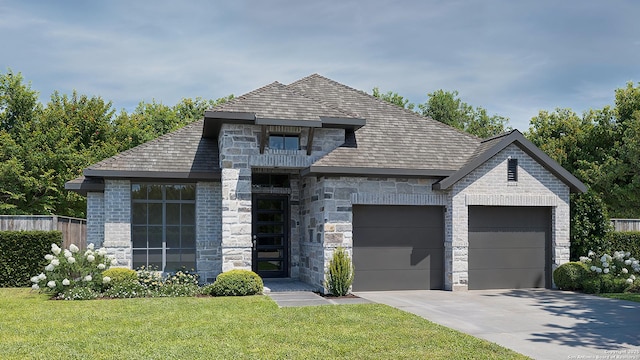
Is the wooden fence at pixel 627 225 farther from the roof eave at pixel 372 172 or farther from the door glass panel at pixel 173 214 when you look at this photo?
the door glass panel at pixel 173 214

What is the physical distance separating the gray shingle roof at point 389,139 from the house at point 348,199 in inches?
2.5

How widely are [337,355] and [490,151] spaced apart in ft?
30.0

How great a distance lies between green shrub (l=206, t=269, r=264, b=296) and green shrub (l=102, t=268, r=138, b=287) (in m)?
2.06

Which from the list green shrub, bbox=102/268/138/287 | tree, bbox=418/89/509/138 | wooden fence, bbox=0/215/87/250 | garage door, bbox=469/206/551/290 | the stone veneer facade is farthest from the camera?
tree, bbox=418/89/509/138

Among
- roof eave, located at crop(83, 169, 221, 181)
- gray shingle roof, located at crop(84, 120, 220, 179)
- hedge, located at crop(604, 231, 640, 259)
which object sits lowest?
hedge, located at crop(604, 231, 640, 259)

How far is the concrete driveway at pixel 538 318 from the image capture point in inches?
315

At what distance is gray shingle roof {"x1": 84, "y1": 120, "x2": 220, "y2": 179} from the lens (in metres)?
15.1

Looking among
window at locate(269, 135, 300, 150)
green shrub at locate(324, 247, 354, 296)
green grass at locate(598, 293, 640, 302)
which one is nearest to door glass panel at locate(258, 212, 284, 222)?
window at locate(269, 135, 300, 150)

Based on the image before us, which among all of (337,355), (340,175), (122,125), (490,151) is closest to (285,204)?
(340,175)

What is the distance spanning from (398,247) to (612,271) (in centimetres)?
598

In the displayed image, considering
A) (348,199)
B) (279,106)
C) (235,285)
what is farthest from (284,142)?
(235,285)

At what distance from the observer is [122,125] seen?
30094 millimetres

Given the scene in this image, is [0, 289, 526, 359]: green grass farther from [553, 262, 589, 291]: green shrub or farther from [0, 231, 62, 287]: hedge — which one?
[553, 262, 589, 291]: green shrub

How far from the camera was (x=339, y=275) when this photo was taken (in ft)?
43.8
